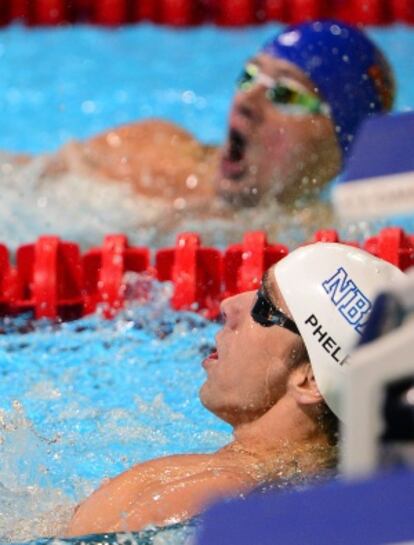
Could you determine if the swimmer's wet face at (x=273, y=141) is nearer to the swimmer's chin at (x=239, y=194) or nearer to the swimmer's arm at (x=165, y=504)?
the swimmer's chin at (x=239, y=194)

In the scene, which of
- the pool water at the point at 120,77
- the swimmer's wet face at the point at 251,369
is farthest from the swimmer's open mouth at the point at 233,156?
the swimmer's wet face at the point at 251,369

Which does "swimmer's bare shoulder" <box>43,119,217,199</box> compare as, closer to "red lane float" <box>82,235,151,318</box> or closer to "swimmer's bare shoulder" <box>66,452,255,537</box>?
"red lane float" <box>82,235,151,318</box>

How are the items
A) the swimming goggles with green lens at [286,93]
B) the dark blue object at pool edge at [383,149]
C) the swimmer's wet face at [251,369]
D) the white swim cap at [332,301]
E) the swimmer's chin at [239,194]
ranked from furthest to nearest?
the swimmer's chin at [239,194], the swimming goggles with green lens at [286,93], the swimmer's wet face at [251,369], the white swim cap at [332,301], the dark blue object at pool edge at [383,149]

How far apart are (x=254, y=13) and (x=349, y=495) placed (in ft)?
15.7

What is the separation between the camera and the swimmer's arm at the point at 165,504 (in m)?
2.25

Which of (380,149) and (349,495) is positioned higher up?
(380,149)

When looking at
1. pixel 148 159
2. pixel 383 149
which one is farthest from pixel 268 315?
pixel 148 159

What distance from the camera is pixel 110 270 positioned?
12.0 ft

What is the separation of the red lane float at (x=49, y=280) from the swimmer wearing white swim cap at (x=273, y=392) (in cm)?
114

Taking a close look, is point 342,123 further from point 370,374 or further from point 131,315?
point 370,374

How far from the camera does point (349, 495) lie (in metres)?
1.41

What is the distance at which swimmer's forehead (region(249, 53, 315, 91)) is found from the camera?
4.27 meters

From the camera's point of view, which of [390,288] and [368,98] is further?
[368,98]

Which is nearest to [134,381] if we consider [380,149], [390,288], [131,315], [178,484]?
[131,315]
